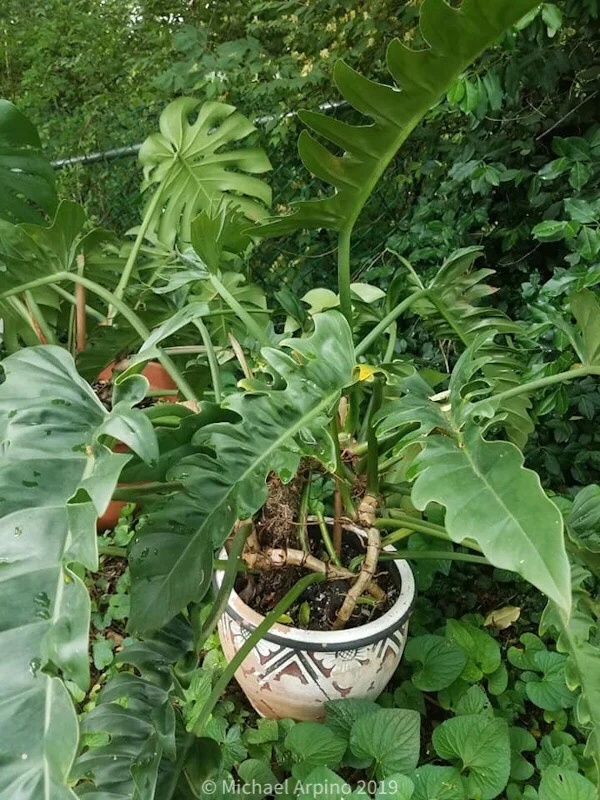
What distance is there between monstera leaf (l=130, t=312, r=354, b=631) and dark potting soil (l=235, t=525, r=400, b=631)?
359mm

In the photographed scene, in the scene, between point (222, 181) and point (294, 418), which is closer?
point (294, 418)

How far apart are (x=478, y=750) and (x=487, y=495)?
0.62 metres

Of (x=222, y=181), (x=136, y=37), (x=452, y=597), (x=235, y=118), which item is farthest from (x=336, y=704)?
(x=136, y=37)

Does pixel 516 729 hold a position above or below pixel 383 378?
below

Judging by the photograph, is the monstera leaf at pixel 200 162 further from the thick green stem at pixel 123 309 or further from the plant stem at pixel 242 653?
the plant stem at pixel 242 653

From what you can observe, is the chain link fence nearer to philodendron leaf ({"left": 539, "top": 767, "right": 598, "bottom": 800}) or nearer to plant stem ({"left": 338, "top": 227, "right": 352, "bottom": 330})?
plant stem ({"left": 338, "top": 227, "right": 352, "bottom": 330})

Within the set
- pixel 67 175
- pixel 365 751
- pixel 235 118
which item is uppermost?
pixel 67 175

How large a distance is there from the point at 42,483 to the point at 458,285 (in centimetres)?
84

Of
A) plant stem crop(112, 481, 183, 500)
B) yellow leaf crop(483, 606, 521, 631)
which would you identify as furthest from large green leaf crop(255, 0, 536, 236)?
yellow leaf crop(483, 606, 521, 631)

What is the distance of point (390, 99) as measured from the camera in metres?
0.74

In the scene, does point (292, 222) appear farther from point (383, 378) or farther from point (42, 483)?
point (42, 483)

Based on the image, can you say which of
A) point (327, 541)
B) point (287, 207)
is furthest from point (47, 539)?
point (287, 207)

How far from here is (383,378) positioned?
34.7 inches

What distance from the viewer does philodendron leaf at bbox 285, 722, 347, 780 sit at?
0.95 metres
